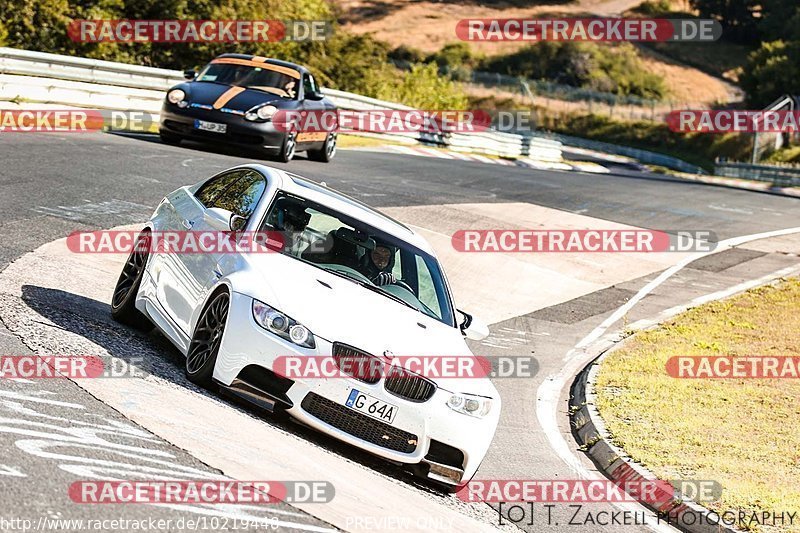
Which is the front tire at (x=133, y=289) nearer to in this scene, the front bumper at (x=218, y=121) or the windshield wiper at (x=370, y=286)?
the windshield wiper at (x=370, y=286)

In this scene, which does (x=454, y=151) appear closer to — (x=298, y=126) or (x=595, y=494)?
(x=298, y=126)

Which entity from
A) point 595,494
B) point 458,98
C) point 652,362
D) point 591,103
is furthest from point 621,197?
point 591,103

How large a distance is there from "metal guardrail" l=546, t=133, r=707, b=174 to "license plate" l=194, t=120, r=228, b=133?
Answer: 44531mm

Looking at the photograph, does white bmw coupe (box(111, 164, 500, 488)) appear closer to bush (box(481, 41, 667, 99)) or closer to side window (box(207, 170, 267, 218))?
side window (box(207, 170, 267, 218))

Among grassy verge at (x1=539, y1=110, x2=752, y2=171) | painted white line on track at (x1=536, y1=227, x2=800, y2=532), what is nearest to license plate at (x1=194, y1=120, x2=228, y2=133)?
painted white line on track at (x1=536, y1=227, x2=800, y2=532)

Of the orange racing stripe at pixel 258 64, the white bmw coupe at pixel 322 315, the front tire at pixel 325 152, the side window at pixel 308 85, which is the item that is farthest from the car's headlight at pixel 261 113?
the white bmw coupe at pixel 322 315

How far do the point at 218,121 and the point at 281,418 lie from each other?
1285 centimetres

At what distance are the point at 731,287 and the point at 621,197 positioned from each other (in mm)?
8645

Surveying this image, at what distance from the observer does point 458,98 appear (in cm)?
6103

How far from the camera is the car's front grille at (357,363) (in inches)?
281

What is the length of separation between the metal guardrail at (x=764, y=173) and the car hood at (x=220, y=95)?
26.0m

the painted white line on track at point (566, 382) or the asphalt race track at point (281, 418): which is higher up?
the asphalt race track at point (281, 418)

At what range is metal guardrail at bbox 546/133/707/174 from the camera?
61.8m

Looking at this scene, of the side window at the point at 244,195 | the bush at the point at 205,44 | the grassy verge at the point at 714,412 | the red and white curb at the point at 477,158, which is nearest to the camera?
the side window at the point at 244,195
